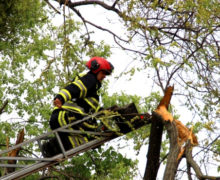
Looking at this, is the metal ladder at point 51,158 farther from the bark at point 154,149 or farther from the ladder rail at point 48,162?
the bark at point 154,149

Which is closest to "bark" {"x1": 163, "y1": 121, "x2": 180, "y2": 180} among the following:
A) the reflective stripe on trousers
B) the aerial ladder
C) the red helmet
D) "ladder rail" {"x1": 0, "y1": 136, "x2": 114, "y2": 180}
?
the aerial ladder

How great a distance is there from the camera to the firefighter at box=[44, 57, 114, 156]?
8570 millimetres

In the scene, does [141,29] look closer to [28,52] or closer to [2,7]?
[2,7]

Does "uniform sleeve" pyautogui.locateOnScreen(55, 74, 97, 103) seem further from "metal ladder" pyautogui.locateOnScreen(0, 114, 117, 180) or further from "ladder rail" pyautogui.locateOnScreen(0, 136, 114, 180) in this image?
"ladder rail" pyautogui.locateOnScreen(0, 136, 114, 180)

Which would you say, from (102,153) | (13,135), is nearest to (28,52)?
(13,135)

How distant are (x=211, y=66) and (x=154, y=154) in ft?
7.64

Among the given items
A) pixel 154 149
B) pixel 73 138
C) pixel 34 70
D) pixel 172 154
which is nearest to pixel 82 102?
pixel 73 138

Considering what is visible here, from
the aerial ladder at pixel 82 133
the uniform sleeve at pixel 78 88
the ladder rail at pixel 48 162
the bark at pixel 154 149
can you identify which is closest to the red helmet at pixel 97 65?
the uniform sleeve at pixel 78 88

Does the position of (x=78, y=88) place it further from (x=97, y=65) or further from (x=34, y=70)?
(x=34, y=70)

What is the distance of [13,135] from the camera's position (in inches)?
651

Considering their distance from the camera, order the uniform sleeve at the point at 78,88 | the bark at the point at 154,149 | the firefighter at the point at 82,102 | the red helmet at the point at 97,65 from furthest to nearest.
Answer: the red helmet at the point at 97,65, the firefighter at the point at 82,102, the uniform sleeve at the point at 78,88, the bark at the point at 154,149

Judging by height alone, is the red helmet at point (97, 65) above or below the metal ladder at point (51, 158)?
above

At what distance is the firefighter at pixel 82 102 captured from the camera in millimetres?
8570

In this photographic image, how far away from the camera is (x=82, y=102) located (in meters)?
8.81
